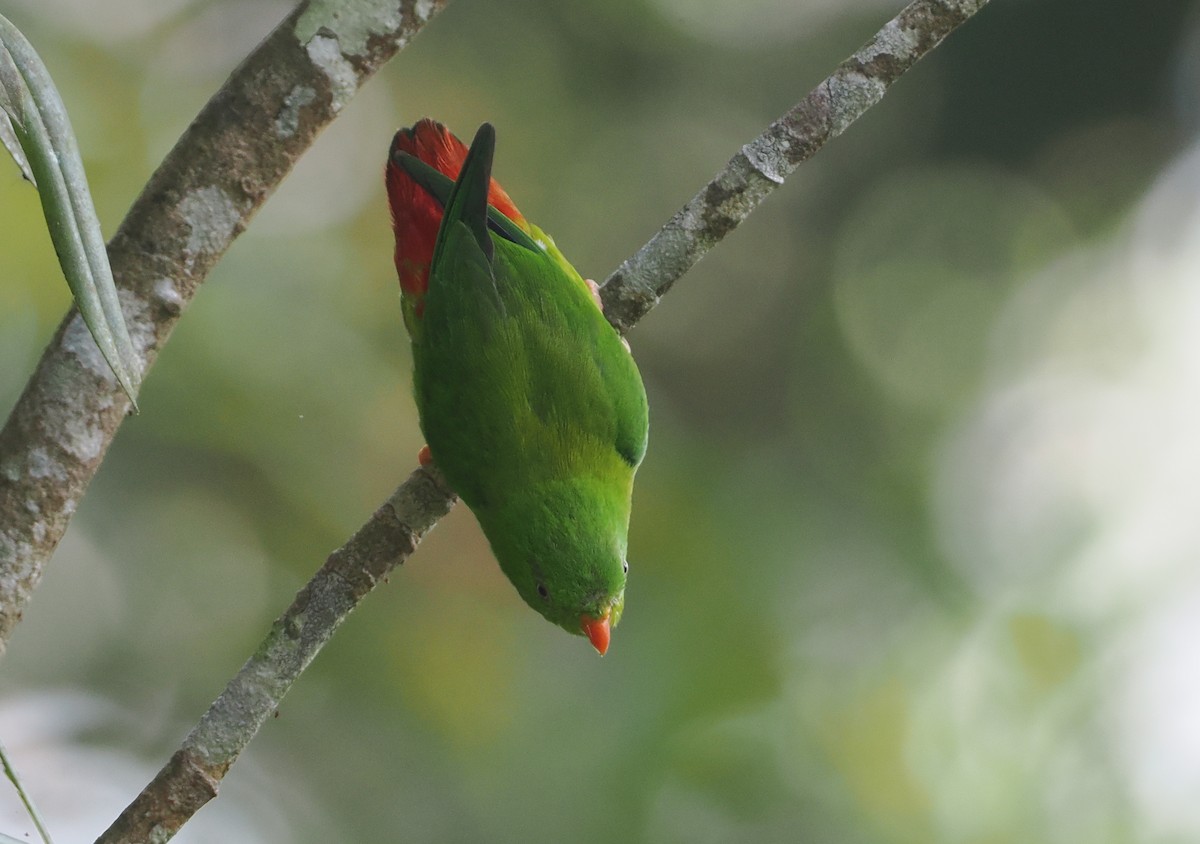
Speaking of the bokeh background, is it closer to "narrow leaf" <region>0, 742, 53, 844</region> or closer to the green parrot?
the green parrot

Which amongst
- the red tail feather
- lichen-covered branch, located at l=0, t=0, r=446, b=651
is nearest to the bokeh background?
the red tail feather

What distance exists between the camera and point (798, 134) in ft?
9.52

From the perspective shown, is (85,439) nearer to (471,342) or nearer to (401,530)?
(401,530)

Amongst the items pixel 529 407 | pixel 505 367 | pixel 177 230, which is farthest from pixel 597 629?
pixel 177 230

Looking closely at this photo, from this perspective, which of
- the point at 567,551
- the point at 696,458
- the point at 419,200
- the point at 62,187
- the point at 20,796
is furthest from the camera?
the point at 696,458

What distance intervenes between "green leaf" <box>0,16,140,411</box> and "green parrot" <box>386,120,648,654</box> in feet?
5.26

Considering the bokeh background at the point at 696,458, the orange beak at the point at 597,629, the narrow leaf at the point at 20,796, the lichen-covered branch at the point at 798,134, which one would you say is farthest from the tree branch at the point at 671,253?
the bokeh background at the point at 696,458

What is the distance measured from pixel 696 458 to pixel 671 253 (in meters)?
3.99

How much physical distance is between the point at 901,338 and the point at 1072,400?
1114 millimetres

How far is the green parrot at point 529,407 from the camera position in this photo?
331 centimetres

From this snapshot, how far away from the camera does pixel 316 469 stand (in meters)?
6.27

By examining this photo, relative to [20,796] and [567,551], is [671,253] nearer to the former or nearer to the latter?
[567,551]

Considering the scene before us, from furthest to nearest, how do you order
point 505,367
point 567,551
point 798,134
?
point 505,367, point 567,551, point 798,134

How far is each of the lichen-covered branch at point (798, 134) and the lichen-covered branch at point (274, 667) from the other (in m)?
0.87
